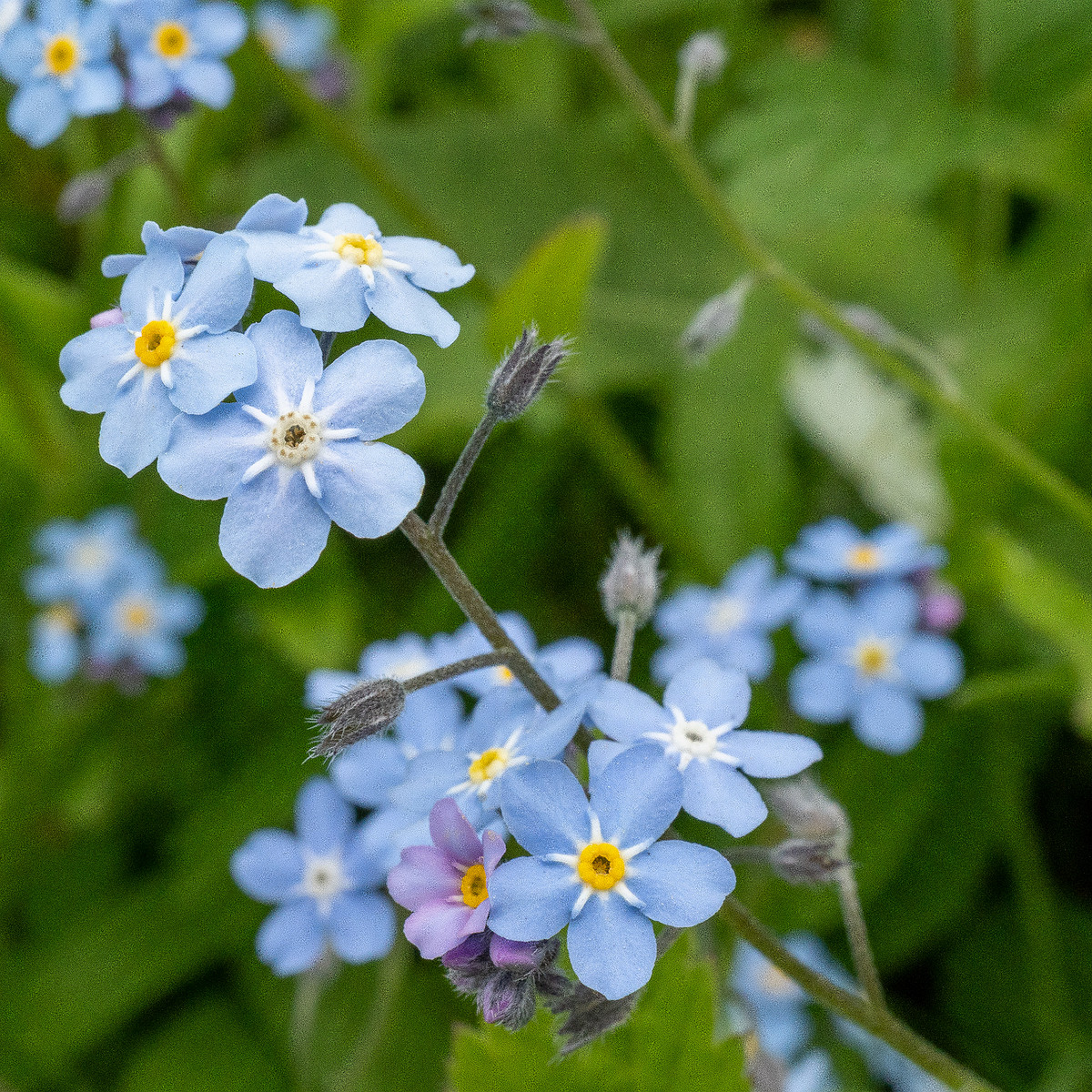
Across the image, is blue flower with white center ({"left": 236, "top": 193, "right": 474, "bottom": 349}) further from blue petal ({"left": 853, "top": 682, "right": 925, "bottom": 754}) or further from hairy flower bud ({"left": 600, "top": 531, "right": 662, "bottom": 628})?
blue petal ({"left": 853, "top": 682, "right": 925, "bottom": 754})

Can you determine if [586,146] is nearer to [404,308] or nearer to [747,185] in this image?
[747,185]

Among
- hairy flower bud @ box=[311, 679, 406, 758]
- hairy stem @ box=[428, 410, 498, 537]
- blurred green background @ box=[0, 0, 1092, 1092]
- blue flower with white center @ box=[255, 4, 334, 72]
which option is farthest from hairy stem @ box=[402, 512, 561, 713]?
blue flower with white center @ box=[255, 4, 334, 72]

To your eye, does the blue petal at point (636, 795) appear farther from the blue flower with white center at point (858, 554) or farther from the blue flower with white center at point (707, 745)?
the blue flower with white center at point (858, 554)

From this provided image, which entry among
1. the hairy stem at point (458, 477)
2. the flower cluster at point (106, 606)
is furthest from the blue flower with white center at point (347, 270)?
the flower cluster at point (106, 606)

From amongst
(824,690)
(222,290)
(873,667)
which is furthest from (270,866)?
(873,667)

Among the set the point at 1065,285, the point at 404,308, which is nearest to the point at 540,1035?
the point at 404,308

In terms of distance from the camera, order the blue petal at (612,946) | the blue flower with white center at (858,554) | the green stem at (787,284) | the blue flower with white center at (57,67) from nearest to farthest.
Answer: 1. the blue petal at (612,946)
2. the blue flower with white center at (57,67)
3. the green stem at (787,284)
4. the blue flower with white center at (858,554)
